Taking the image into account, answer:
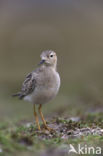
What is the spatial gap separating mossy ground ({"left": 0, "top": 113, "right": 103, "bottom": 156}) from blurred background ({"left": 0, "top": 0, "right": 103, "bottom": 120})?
154 inches

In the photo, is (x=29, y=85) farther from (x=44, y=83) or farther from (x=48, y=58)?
(x=48, y=58)

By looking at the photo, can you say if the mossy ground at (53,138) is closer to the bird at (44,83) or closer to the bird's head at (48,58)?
the bird at (44,83)

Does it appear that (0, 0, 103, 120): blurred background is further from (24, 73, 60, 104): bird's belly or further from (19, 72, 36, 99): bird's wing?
(24, 73, 60, 104): bird's belly

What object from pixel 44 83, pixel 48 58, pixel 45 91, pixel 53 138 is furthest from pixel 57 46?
pixel 53 138

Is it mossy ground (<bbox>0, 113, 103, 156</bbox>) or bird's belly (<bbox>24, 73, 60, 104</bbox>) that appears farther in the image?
bird's belly (<bbox>24, 73, 60, 104</bbox>)

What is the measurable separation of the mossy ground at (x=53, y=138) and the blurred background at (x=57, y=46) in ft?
12.8

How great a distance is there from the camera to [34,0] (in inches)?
1823

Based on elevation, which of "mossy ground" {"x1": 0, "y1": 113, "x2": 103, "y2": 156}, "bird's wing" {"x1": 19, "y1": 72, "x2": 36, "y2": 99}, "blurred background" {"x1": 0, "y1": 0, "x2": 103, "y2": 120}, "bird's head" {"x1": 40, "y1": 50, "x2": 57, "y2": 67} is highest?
"blurred background" {"x1": 0, "y1": 0, "x2": 103, "y2": 120}

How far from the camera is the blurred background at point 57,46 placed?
20.7m

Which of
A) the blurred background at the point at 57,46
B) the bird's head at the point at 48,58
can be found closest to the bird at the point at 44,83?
the bird's head at the point at 48,58

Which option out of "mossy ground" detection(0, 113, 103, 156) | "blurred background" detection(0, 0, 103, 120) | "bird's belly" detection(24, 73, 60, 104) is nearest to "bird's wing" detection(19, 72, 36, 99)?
"bird's belly" detection(24, 73, 60, 104)

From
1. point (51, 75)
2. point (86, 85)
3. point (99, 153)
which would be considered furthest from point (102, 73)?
point (99, 153)

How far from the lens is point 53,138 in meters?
9.14

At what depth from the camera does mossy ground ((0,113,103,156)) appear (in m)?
7.11
